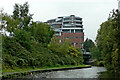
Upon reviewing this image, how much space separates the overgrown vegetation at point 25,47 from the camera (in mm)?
24603

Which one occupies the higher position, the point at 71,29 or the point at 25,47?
the point at 71,29

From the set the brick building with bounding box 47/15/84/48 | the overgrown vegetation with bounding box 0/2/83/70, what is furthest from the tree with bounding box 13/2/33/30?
the brick building with bounding box 47/15/84/48

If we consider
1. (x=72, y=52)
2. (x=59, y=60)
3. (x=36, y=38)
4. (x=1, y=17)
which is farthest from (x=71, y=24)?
(x=1, y=17)

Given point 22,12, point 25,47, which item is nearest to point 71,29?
point 22,12

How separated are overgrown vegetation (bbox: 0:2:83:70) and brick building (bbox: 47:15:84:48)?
42.3 metres

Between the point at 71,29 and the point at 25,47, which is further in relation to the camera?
the point at 71,29

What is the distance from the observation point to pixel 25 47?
30859 mm

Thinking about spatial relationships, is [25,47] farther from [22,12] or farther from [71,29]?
[71,29]

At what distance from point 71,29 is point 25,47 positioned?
65.0m

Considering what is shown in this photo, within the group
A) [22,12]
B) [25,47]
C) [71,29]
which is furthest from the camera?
[71,29]

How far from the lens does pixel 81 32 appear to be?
9438cm

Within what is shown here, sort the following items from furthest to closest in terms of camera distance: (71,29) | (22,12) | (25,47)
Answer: (71,29)
(22,12)
(25,47)

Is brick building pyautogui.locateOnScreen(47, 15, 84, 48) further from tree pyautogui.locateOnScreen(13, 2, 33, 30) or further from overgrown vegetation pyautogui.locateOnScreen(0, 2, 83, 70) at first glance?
tree pyautogui.locateOnScreen(13, 2, 33, 30)

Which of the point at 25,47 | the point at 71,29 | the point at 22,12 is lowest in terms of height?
the point at 25,47
